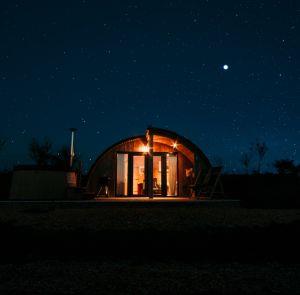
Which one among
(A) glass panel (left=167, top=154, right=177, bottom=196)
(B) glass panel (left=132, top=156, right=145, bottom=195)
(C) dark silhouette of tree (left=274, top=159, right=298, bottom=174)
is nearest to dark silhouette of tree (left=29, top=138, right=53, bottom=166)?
(B) glass panel (left=132, top=156, right=145, bottom=195)

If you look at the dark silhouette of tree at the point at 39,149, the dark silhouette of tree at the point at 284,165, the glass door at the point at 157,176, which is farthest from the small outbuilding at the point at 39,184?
the dark silhouette of tree at the point at 284,165

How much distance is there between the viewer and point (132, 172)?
1493 centimetres

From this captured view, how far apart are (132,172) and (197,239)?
10.3 meters

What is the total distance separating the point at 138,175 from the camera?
1608 centimetres

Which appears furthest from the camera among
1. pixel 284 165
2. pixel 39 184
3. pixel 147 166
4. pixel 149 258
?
pixel 284 165

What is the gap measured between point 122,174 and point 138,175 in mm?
1175

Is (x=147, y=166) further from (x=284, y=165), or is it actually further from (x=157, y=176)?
(x=284, y=165)

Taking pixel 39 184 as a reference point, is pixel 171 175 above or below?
above

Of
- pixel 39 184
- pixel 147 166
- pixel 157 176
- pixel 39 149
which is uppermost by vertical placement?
pixel 39 149

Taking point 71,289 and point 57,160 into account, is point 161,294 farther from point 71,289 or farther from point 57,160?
point 57,160

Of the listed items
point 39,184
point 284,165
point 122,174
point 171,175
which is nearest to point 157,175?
point 171,175

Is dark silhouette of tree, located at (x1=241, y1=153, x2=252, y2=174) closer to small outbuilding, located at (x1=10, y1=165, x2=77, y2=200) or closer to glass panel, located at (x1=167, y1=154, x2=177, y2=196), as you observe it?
glass panel, located at (x1=167, y1=154, x2=177, y2=196)

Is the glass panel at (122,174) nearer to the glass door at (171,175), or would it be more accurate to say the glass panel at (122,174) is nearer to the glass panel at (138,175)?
the glass panel at (138,175)

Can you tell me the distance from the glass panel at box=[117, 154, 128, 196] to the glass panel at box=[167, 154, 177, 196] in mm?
1957
